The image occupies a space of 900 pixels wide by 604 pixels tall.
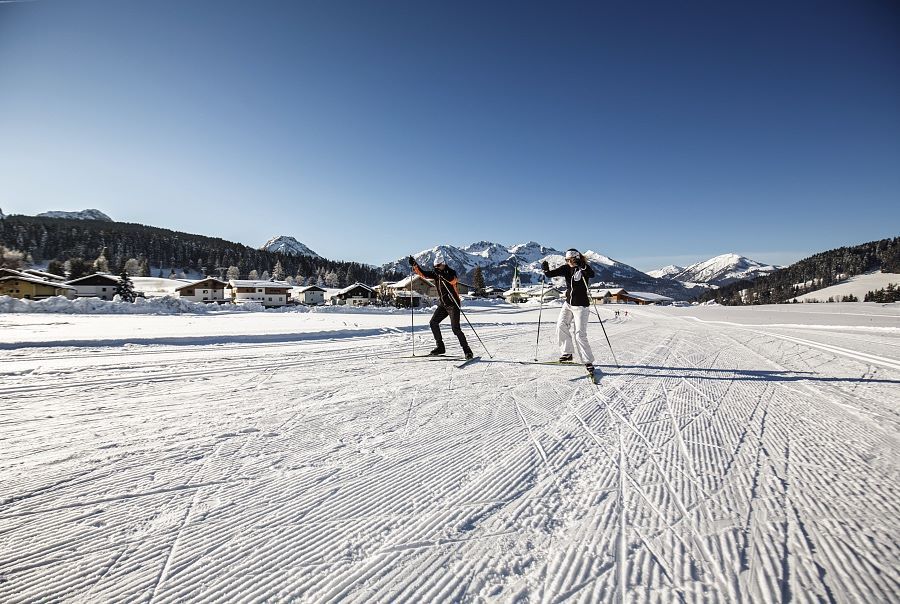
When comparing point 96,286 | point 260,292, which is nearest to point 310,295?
point 260,292

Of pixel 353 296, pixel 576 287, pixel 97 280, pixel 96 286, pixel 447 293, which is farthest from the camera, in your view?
pixel 353 296

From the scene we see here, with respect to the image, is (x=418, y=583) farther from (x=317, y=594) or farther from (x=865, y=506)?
(x=865, y=506)

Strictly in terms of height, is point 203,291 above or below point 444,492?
above

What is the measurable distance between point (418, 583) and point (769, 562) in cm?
202

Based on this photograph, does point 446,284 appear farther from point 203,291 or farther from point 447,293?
point 203,291

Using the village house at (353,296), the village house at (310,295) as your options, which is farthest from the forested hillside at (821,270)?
the village house at (310,295)

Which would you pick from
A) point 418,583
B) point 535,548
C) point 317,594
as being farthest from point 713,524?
point 317,594

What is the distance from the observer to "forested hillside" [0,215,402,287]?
4178 inches

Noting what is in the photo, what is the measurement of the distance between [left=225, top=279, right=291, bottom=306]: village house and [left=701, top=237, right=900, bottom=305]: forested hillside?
127145 mm

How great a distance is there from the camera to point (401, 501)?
8.41ft

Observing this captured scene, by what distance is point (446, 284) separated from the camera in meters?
8.06

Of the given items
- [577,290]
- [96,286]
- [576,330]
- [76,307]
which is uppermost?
[96,286]

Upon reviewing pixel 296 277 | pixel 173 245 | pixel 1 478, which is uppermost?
pixel 173 245

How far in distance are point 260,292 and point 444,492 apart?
74.6 metres
